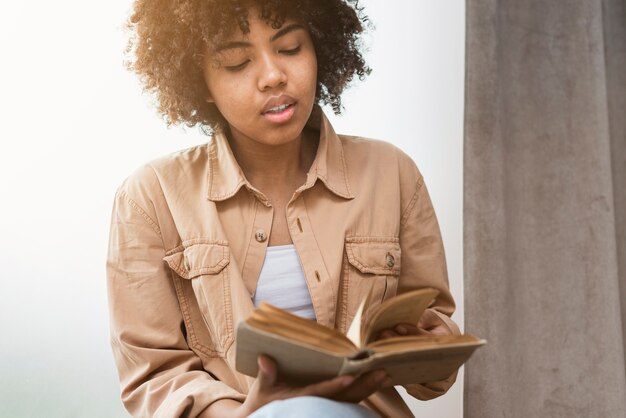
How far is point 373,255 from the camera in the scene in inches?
52.4

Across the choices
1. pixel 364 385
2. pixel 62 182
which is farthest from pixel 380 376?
pixel 62 182

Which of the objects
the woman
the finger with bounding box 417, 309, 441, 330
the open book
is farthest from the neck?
the open book

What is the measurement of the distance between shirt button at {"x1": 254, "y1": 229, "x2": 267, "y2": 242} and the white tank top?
40 millimetres

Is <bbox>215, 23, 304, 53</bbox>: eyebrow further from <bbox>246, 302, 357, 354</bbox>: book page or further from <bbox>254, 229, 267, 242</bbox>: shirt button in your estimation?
<bbox>246, 302, 357, 354</bbox>: book page

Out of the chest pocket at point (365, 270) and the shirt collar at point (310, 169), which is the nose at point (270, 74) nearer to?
the shirt collar at point (310, 169)

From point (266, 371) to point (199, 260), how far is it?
0.35 metres

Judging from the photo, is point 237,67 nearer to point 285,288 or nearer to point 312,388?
point 285,288

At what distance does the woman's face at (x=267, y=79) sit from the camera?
1245 mm

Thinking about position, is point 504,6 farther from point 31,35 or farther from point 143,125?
point 31,35

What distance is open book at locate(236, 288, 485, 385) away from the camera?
89 cm

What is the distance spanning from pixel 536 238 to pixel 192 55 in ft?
3.29

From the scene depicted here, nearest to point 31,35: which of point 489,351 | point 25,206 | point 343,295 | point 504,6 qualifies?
point 25,206

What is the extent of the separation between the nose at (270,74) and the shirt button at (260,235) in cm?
24

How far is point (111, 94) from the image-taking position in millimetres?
1744
